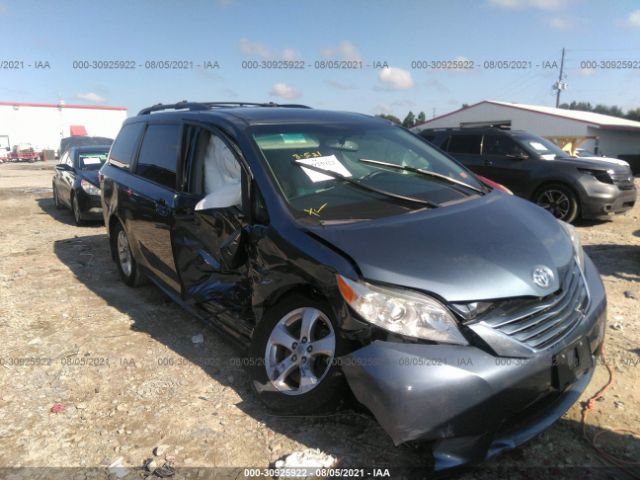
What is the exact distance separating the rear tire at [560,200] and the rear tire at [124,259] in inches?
258

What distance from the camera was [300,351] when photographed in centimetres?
265

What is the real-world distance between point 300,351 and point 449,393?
0.86 metres

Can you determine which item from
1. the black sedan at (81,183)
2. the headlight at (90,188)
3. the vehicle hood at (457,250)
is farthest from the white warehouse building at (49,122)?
the vehicle hood at (457,250)

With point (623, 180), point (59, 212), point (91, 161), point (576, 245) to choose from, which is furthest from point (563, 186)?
point (59, 212)

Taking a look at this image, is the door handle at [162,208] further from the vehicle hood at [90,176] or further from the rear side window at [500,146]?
the rear side window at [500,146]

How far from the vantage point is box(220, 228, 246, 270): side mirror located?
303cm

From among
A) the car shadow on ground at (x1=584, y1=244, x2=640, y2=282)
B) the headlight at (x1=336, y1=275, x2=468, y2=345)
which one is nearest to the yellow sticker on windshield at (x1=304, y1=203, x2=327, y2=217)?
the headlight at (x1=336, y1=275, x2=468, y2=345)

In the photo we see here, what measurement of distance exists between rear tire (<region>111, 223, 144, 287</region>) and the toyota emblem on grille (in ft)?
12.6

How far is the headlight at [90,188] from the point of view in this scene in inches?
350

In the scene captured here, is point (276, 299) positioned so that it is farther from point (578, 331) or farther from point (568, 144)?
point (568, 144)

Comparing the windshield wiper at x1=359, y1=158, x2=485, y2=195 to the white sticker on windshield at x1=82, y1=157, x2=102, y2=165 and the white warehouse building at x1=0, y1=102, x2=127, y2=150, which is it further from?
the white warehouse building at x1=0, y1=102, x2=127, y2=150

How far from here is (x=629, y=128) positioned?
33406mm

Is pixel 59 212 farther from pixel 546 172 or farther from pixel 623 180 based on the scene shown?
pixel 623 180

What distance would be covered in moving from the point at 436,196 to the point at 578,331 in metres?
1.17
